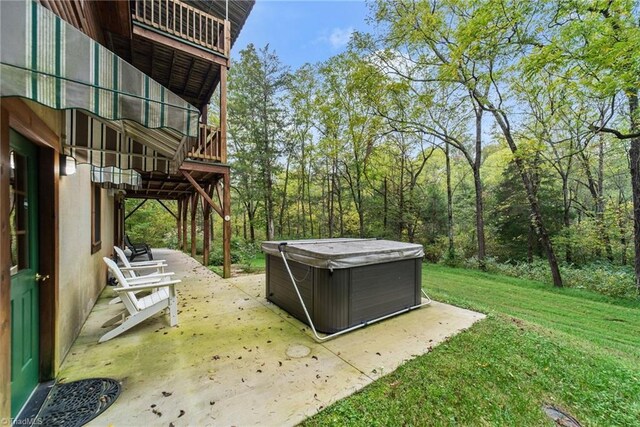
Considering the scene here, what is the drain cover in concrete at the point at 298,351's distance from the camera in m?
2.95

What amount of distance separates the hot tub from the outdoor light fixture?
266 centimetres

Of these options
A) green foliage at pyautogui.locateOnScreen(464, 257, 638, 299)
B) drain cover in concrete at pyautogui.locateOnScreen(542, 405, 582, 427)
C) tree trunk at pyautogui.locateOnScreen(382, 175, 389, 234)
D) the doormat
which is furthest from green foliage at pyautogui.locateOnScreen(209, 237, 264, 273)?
green foliage at pyautogui.locateOnScreen(464, 257, 638, 299)

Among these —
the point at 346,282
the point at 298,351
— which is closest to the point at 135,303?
the point at 298,351

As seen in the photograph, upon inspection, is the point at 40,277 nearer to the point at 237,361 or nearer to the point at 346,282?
the point at 237,361

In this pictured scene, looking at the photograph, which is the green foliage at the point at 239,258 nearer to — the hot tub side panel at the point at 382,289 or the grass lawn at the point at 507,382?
the hot tub side panel at the point at 382,289

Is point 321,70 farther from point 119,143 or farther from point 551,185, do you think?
point 551,185

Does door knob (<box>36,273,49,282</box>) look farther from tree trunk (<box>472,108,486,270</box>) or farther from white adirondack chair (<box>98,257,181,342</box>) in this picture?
tree trunk (<box>472,108,486,270</box>)

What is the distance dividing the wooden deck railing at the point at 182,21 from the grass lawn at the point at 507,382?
7423 millimetres

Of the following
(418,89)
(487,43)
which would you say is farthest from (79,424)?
(418,89)

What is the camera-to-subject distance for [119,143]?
9.11 ft

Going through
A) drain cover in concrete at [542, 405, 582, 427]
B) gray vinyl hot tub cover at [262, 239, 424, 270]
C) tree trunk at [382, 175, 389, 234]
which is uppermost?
tree trunk at [382, 175, 389, 234]

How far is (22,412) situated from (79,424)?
521mm

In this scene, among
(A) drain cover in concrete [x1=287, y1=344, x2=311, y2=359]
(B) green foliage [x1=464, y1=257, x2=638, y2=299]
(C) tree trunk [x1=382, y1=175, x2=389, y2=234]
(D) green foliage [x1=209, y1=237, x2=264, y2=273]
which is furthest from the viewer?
(C) tree trunk [x1=382, y1=175, x2=389, y2=234]

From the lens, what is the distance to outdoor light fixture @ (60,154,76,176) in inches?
106
